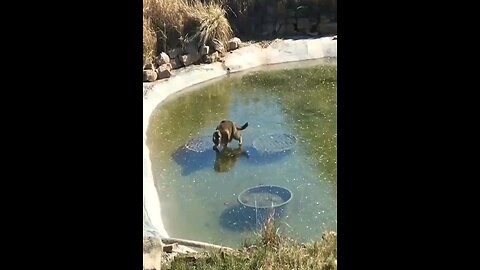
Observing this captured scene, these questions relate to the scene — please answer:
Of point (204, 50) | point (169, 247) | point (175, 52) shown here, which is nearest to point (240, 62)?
point (204, 50)

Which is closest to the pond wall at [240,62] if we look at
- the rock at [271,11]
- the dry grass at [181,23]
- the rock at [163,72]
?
the rock at [163,72]

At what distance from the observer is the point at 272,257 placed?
230 centimetres

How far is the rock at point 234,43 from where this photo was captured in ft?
10.4

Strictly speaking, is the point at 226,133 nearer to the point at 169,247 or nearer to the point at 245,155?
the point at 245,155

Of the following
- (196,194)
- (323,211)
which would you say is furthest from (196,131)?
(323,211)

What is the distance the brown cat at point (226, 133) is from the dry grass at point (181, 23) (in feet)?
1.57

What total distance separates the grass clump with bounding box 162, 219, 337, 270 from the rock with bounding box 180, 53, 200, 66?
53.6 inches

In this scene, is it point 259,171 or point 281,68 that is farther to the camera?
point 281,68

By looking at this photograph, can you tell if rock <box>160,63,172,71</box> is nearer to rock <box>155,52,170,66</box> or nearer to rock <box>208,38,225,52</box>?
Result: rock <box>155,52,170,66</box>

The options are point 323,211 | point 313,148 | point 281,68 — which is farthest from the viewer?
point 281,68
